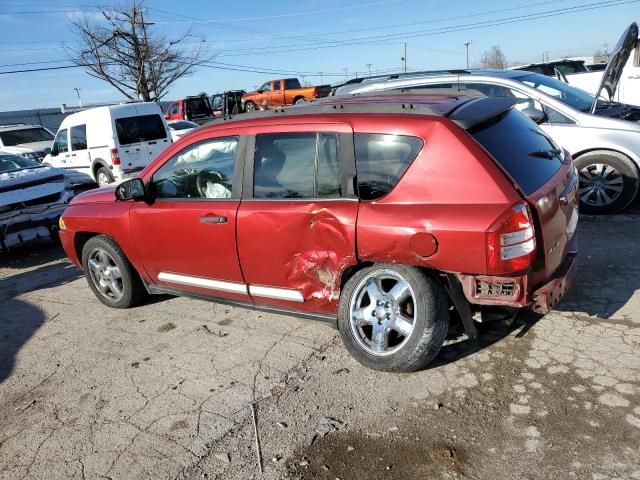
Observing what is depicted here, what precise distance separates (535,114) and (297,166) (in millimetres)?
3935

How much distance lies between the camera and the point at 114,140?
12.5 meters

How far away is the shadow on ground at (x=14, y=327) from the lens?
426cm

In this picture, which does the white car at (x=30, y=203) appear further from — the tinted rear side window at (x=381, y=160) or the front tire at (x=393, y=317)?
the tinted rear side window at (x=381, y=160)

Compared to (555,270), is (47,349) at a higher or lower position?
lower

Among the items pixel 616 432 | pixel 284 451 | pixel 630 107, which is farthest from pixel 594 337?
pixel 630 107

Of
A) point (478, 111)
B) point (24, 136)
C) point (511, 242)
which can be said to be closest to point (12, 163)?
point (478, 111)

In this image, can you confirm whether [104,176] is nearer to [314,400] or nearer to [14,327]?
[14,327]

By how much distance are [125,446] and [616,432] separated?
8.52 feet

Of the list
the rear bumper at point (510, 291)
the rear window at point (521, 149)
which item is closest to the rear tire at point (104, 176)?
the rear window at point (521, 149)

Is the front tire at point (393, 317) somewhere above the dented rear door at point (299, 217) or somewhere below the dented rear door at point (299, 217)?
below

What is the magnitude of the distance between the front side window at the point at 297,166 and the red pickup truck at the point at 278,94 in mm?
23804

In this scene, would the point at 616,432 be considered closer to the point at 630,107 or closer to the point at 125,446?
the point at 125,446

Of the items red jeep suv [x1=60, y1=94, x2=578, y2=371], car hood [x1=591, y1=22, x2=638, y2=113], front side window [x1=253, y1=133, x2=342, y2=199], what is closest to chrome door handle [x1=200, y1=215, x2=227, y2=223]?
red jeep suv [x1=60, y1=94, x2=578, y2=371]

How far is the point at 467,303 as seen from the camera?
3225mm
